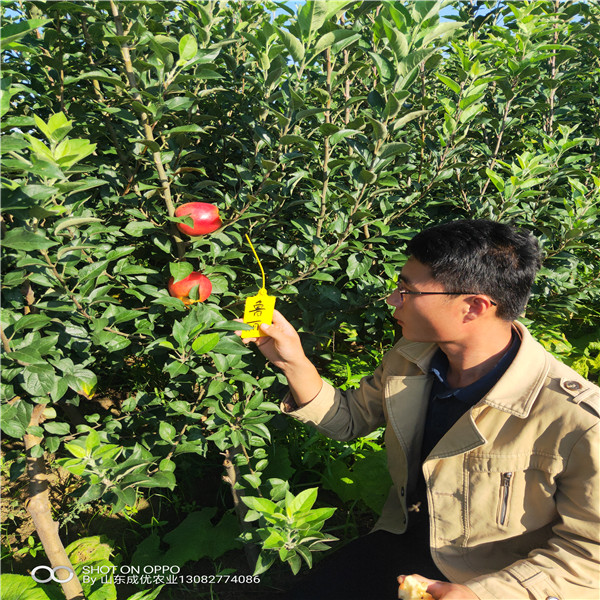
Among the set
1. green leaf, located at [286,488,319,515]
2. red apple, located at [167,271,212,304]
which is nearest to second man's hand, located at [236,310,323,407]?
red apple, located at [167,271,212,304]

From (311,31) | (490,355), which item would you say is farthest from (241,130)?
(490,355)

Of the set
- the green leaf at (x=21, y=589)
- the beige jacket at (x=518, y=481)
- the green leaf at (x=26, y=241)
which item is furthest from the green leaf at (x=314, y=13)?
the green leaf at (x=21, y=589)

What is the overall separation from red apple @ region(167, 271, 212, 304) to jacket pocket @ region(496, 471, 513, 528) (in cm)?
100

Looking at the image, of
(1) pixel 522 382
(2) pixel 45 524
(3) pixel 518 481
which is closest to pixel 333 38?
(1) pixel 522 382

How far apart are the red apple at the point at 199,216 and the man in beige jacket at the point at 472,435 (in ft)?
1.16

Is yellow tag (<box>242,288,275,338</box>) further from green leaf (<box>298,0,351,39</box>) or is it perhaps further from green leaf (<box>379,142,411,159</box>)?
green leaf (<box>298,0,351,39</box>)

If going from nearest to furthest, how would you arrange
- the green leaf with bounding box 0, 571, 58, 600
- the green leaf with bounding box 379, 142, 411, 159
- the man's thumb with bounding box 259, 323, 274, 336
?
the green leaf with bounding box 379, 142, 411, 159
the man's thumb with bounding box 259, 323, 274, 336
the green leaf with bounding box 0, 571, 58, 600

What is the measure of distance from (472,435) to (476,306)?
0.37 metres

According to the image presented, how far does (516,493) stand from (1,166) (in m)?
1.53

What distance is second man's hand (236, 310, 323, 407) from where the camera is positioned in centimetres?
162

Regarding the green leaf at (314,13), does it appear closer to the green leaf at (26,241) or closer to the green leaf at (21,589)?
the green leaf at (26,241)

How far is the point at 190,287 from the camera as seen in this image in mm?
1537

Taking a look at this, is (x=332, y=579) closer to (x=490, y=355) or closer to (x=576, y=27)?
(x=490, y=355)

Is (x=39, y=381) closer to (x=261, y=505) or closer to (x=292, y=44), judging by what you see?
(x=261, y=505)
